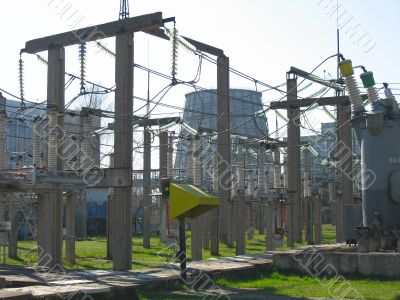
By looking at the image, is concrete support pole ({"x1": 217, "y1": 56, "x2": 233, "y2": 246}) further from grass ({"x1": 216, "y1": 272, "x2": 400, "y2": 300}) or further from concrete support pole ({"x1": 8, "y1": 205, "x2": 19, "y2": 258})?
grass ({"x1": 216, "y1": 272, "x2": 400, "y2": 300})

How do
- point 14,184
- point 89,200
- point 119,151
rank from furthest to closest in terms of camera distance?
1. point 89,200
2. point 119,151
3. point 14,184

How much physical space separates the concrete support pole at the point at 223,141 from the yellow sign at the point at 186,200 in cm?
1068

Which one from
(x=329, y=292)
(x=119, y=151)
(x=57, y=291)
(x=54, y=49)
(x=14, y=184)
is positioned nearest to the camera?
(x=57, y=291)

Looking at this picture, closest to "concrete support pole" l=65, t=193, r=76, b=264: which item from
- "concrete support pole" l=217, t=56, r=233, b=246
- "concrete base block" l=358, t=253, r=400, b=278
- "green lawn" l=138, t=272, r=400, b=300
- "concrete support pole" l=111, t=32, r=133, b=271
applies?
"concrete support pole" l=111, t=32, r=133, b=271

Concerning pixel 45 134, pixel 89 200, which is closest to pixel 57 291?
pixel 45 134

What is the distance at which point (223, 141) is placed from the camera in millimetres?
21094

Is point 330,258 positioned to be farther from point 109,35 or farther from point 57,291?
point 109,35

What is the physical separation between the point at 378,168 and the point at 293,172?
11.7m

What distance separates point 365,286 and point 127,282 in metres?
3.98

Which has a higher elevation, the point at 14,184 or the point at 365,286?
the point at 14,184

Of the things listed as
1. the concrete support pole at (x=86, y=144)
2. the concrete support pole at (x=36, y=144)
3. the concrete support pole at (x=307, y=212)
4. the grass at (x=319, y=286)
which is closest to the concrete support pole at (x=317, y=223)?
the concrete support pole at (x=307, y=212)

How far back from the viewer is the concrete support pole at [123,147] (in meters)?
13.7

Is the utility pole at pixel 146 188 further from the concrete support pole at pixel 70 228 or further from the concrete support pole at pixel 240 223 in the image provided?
the concrete support pole at pixel 70 228

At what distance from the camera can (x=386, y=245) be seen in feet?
41.3
